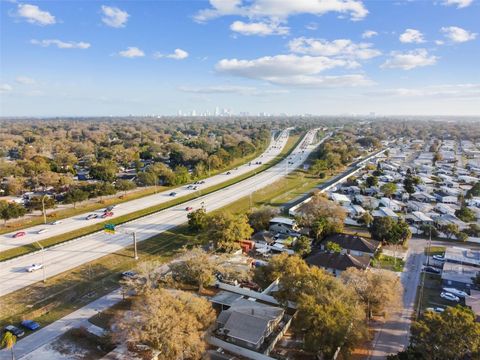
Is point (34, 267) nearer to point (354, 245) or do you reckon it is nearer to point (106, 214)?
point (106, 214)

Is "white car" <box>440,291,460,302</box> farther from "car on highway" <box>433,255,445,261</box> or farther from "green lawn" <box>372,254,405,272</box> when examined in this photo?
"car on highway" <box>433,255,445,261</box>

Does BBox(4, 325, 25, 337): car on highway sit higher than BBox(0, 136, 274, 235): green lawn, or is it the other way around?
BBox(0, 136, 274, 235): green lawn

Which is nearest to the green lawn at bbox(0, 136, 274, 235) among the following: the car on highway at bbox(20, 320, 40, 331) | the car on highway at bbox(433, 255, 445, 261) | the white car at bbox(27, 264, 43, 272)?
the white car at bbox(27, 264, 43, 272)

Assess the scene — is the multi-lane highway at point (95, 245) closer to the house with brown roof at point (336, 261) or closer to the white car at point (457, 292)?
the house with brown roof at point (336, 261)

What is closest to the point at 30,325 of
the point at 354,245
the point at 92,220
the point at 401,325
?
the point at 92,220

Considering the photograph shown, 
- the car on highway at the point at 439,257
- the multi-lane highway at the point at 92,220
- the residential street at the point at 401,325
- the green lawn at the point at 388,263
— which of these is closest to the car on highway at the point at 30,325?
the multi-lane highway at the point at 92,220

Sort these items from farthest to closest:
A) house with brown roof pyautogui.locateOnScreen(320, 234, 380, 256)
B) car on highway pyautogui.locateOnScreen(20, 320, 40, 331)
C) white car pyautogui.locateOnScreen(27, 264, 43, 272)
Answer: house with brown roof pyautogui.locateOnScreen(320, 234, 380, 256) < white car pyautogui.locateOnScreen(27, 264, 43, 272) < car on highway pyautogui.locateOnScreen(20, 320, 40, 331)

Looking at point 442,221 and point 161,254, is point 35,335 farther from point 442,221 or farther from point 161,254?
point 442,221

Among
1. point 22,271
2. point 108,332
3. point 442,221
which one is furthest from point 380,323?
point 22,271
